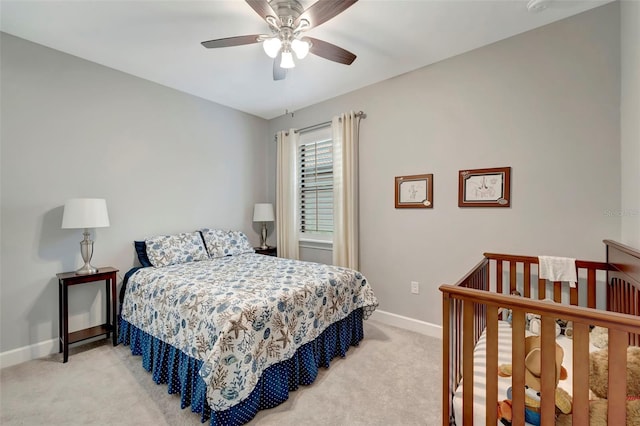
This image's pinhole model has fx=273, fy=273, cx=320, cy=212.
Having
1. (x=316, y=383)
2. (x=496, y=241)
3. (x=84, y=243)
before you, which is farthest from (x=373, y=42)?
(x=84, y=243)

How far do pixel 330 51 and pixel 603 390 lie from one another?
2.30 meters

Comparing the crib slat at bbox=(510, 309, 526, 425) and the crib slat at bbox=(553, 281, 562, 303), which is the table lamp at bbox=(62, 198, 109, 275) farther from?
the crib slat at bbox=(553, 281, 562, 303)

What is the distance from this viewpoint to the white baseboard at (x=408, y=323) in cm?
264

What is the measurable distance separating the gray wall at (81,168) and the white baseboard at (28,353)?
5cm

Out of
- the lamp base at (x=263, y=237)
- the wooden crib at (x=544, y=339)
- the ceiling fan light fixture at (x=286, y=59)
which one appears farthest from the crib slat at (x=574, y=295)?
the lamp base at (x=263, y=237)

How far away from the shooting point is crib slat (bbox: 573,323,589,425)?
901mm

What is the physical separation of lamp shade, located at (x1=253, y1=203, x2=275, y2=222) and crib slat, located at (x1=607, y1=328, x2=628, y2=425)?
3.42m

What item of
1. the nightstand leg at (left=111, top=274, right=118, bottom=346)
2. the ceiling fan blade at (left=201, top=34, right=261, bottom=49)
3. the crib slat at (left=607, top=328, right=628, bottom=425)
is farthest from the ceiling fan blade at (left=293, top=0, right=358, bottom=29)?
the nightstand leg at (left=111, top=274, right=118, bottom=346)

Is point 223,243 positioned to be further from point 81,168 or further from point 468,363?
point 468,363

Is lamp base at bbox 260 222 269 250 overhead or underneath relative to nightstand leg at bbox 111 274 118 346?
overhead

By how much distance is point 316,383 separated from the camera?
1.94 metres

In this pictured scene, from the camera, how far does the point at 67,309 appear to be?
7.23 feet

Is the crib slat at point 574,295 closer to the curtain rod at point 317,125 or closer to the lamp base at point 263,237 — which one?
the curtain rod at point 317,125

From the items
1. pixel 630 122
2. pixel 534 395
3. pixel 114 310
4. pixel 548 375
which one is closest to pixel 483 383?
pixel 534 395
